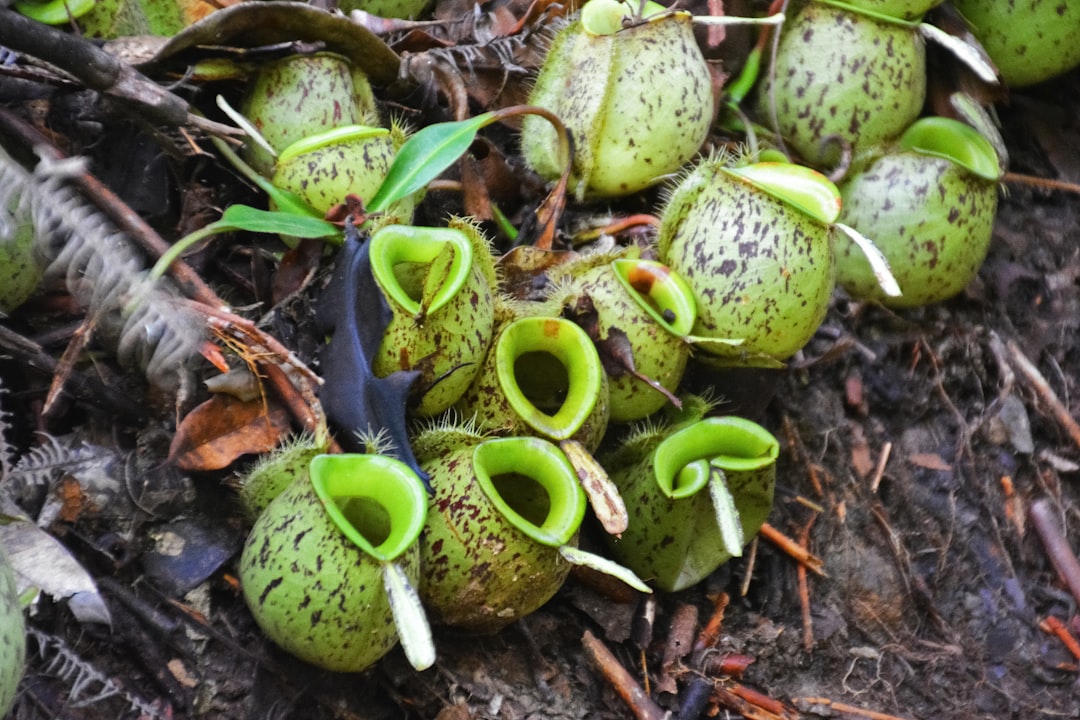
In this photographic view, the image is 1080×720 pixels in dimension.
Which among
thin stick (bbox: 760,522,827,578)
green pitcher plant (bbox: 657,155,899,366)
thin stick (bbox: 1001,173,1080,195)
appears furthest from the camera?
thin stick (bbox: 1001,173,1080,195)

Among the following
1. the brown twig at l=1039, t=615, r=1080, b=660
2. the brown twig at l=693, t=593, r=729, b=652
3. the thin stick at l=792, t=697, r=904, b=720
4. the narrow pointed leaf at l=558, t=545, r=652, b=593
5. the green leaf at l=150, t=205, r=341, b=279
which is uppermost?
the green leaf at l=150, t=205, r=341, b=279

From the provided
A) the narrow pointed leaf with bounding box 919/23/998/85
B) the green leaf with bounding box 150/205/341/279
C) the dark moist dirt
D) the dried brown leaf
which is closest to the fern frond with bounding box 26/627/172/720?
the dark moist dirt

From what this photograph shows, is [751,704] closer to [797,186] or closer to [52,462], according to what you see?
[797,186]

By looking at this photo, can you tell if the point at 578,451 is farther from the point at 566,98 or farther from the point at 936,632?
the point at 936,632

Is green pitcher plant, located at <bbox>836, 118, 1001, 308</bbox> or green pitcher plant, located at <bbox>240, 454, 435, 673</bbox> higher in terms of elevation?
green pitcher plant, located at <bbox>836, 118, 1001, 308</bbox>

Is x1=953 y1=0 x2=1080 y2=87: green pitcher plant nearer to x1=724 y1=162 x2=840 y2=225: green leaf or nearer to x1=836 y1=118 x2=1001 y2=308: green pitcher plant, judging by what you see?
x1=836 y1=118 x2=1001 y2=308: green pitcher plant

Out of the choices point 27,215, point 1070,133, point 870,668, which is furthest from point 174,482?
point 1070,133

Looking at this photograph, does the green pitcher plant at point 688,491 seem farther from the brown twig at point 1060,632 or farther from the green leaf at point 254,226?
the brown twig at point 1060,632

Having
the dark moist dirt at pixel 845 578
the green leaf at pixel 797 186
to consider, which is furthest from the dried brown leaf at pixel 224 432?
the green leaf at pixel 797 186
